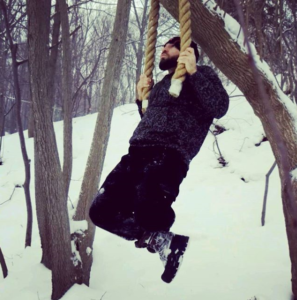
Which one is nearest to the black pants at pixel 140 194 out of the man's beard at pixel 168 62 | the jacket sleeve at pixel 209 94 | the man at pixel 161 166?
the man at pixel 161 166

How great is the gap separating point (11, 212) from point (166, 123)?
6.09 meters

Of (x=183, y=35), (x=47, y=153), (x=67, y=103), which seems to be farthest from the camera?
(x=67, y=103)

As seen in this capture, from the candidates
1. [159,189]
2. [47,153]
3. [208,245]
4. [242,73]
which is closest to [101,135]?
[47,153]

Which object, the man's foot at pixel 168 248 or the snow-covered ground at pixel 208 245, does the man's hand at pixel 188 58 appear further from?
the snow-covered ground at pixel 208 245

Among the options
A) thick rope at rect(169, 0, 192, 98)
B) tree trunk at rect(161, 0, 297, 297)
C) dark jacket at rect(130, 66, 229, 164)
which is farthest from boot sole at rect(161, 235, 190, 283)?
thick rope at rect(169, 0, 192, 98)

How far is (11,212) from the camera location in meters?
7.11

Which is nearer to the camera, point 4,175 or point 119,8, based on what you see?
point 119,8

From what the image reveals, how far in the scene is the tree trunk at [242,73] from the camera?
243 centimetres

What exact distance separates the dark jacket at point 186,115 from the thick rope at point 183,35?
13 centimetres

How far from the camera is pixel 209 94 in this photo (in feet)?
7.20

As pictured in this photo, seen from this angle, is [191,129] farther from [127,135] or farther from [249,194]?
[127,135]

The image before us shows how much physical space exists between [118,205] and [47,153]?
117 centimetres

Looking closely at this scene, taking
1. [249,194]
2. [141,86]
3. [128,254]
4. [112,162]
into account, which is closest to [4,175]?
[112,162]

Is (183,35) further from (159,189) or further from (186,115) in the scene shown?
(159,189)
